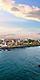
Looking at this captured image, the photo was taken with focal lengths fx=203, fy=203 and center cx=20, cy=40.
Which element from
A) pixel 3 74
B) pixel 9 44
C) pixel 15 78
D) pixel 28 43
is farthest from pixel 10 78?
pixel 28 43

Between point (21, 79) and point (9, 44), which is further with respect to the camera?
point (9, 44)

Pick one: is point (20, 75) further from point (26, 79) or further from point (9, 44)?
point (9, 44)

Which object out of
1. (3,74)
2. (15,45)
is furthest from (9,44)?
(3,74)

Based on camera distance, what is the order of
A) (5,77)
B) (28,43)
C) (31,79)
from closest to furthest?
(31,79)
(5,77)
(28,43)

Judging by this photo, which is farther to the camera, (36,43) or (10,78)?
(36,43)

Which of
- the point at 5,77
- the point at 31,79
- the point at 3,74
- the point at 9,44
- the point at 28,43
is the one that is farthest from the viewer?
the point at 28,43

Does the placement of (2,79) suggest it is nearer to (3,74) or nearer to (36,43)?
(3,74)

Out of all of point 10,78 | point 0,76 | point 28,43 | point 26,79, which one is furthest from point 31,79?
point 28,43

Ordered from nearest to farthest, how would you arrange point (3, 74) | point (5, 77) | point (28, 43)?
1. point (5, 77)
2. point (3, 74)
3. point (28, 43)
